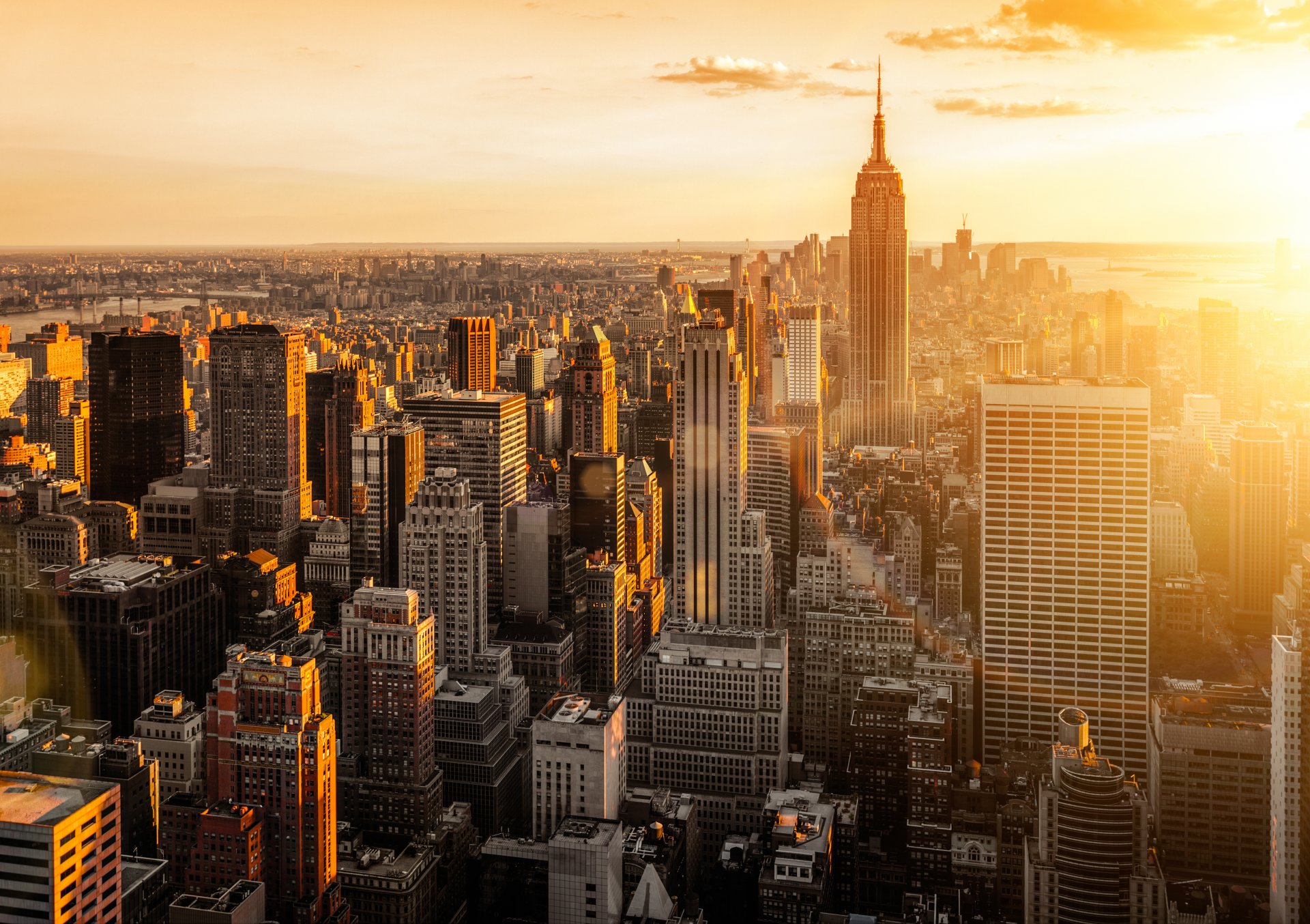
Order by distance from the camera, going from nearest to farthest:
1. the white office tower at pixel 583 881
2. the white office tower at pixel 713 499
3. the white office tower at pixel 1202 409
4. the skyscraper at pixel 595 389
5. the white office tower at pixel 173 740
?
the white office tower at pixel 583 881, the white office tower at pixel 173 740, the white office tower at pixel 713 499, the white office tower at pixel 1202 409, the skyscraper at pixel 595 389

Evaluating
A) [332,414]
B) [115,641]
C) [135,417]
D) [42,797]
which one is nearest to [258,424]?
[332,414]

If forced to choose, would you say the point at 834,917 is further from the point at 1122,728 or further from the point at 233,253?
the point at 233,253

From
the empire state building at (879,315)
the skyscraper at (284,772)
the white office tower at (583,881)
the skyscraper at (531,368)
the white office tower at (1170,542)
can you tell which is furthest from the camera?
the empire state building at (879,315)

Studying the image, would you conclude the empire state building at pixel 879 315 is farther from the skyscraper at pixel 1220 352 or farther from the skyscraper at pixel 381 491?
the skyscraper at pixel 381 491

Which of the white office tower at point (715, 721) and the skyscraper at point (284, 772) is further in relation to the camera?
the white office tower at point (715, 721)

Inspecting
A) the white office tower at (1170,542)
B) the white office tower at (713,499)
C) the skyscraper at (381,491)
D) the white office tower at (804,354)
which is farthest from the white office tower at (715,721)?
the white office tower at (804,354)

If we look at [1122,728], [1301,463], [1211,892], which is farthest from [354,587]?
[1301,463]

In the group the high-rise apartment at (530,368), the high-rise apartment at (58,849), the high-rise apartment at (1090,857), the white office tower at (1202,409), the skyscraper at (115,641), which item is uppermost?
the high-rise apartment at (530,368)

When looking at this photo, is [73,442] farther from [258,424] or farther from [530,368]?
[530,368]
